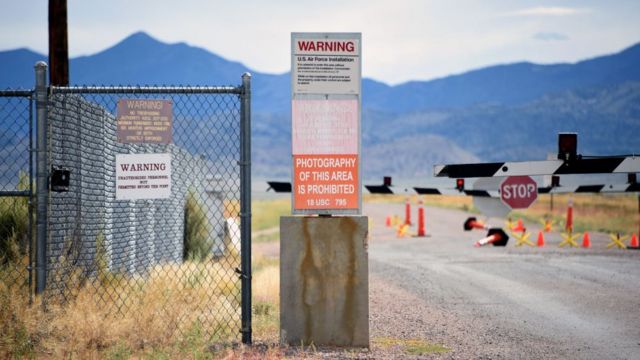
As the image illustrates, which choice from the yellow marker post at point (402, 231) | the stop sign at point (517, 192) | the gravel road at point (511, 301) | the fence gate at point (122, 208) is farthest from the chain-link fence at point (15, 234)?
the yellow marker post at point (402, 231)

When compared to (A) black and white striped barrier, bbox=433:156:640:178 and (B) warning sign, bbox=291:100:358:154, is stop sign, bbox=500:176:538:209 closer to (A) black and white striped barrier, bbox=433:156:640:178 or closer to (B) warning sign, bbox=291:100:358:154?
(A) black and white striped barrier, bbox=433:156:640:178

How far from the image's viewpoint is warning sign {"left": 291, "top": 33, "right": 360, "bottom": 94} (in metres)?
9.49

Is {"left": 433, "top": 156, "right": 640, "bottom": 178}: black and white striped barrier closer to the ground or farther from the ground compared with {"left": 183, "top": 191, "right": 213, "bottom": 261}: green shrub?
farther from the ground

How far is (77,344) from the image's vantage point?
359 inches

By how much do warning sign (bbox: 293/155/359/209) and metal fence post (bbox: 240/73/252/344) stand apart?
1.63 ft

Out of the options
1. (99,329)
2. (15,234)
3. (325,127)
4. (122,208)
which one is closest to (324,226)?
(325,127)

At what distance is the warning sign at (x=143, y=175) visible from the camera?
9.77 m

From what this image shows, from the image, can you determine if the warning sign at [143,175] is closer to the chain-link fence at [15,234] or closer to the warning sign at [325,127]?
the chain-link fence at [15,234]

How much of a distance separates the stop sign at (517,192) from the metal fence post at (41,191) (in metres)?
11.9

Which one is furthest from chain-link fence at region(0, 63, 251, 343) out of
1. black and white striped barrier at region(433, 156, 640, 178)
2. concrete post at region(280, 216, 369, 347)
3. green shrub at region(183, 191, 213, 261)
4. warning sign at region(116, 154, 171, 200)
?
green shrub at region(183, 191, 213, 261)

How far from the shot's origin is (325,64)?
9492 mm

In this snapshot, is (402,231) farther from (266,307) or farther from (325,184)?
(325,184)

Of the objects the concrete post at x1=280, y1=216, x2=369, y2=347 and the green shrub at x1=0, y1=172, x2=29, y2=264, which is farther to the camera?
the green shrub at x1=0, y1=172, x2=29, y2=264

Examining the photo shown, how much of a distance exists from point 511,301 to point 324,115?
5.81 meters
